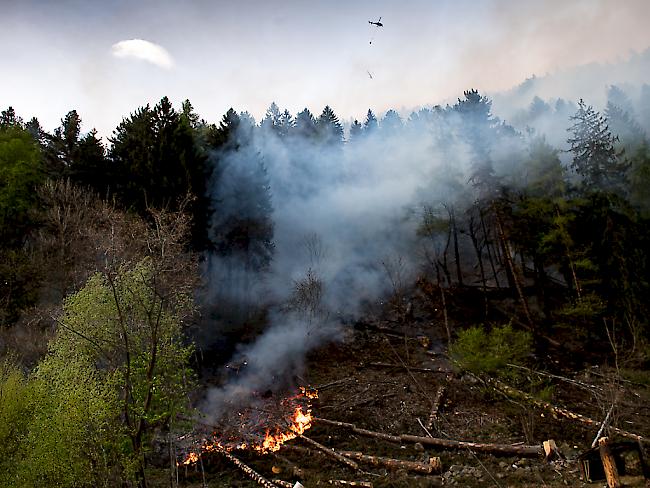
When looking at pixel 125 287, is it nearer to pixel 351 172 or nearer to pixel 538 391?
pixel 538 391

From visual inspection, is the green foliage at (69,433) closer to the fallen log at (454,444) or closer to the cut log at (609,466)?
the fallen log at (454,444)

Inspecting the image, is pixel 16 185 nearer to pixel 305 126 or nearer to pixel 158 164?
pixel 158 164

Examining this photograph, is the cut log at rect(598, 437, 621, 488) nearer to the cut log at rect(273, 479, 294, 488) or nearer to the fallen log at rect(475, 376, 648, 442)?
the fallen log at rect(475, 376, 648, 442)

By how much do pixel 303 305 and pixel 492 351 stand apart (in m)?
13.9

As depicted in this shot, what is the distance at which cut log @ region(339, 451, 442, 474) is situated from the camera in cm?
1393

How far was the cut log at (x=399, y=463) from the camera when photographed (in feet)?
45.7

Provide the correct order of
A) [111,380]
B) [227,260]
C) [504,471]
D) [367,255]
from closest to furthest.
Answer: [111,380] → [504,471] → [227,260] → [367,255]

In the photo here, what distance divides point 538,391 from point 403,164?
95.8 ft

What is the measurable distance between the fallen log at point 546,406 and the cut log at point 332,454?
318 inches

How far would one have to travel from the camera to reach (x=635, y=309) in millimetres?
22719

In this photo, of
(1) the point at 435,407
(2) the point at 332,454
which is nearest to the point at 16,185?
(2) the point at 332,454

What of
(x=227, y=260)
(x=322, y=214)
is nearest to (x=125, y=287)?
(x=227, y=260)

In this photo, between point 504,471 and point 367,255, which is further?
point 367,255

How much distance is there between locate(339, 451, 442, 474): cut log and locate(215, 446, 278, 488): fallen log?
3.25m
